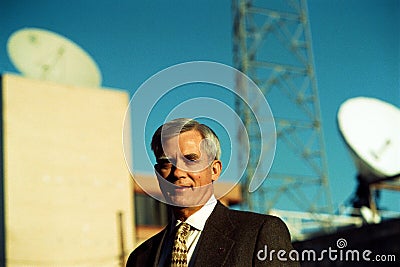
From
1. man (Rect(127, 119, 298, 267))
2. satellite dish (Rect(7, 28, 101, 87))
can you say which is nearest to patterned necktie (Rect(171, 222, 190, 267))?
man (Rect(127, 119, 298, 267))

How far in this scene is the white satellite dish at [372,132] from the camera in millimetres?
23703

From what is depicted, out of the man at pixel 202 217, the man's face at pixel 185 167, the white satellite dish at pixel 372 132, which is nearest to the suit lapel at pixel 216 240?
the man at pixel 202 217

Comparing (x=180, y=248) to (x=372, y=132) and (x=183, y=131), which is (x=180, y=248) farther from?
(x=372, y=132)

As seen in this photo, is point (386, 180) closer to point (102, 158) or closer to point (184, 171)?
point (102, 158)

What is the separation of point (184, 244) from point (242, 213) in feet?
0.83

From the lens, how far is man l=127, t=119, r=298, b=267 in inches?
121

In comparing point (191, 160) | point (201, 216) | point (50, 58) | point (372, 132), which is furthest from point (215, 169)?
point (50, 58)

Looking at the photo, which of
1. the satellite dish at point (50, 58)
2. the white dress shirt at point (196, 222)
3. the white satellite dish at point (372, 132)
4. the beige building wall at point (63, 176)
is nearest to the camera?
the white dress shirt at point (196, 222)

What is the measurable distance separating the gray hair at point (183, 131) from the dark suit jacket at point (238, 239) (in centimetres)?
25

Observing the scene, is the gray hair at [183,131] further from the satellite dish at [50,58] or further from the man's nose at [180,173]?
the satellite dish at [50,58]

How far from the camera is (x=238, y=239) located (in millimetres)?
3178

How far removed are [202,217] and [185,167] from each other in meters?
0.28

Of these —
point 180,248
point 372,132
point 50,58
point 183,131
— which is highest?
point 50,58

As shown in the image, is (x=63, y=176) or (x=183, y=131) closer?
(x=183, y=131)
